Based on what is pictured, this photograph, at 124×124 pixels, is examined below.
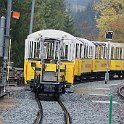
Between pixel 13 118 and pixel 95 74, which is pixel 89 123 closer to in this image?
pixel 13 118

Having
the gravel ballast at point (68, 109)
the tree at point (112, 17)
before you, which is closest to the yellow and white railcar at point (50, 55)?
the gravel ballast at point (68, 109)

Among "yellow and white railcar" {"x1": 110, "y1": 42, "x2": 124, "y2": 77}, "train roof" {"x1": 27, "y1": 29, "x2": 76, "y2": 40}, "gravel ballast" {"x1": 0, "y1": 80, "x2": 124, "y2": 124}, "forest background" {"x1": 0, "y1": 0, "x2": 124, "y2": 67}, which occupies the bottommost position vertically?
"gravel ballast" {"x1": 0, "y1": 80, "x2": 124, "y2": 124}

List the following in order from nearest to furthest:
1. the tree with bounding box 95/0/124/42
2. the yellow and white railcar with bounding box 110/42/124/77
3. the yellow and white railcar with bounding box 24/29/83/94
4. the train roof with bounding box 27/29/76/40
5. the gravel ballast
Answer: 1. the gravel ballast
2. the yellow and white railcar with bounding box 24/29/83/94
3. the train roof with bounding box 27/29/76/40
4. the yellow and white railcar with bounding box 110/42/124/77
5. the tree with bounding box 95/0/124/42

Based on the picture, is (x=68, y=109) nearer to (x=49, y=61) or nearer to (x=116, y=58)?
(x=49, y=61)

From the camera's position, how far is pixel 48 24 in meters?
55.8

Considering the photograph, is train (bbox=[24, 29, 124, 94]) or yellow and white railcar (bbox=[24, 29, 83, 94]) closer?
train (bbox=[24, 29, 124, 94])

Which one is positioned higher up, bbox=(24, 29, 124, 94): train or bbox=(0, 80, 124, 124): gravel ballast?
bbox=(24, 29, 124, 94): train

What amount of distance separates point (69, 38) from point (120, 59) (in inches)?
803

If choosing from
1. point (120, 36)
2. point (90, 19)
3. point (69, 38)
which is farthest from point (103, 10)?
point (90, 19)

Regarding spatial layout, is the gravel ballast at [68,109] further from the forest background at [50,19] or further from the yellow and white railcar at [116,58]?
the yellow and white railcar at [116,58]

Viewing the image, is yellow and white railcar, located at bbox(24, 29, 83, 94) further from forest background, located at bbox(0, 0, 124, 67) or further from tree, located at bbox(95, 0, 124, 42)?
tree, located at bbox(95, 0, 124, 42)

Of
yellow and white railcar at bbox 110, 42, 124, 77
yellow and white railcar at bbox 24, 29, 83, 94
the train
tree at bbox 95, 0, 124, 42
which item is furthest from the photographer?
tree at bbox 95, 0, 124, 42

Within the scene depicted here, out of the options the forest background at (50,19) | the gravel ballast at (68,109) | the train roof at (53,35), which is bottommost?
the gravel ballast at (68,109)

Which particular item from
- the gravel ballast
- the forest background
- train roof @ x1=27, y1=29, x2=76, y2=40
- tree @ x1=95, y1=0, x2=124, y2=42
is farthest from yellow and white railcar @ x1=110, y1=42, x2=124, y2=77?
train roof @ x1=27, y1=29, x2=76, y2=40
